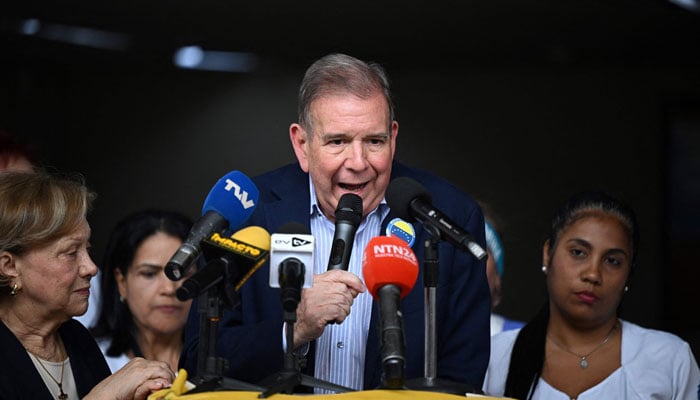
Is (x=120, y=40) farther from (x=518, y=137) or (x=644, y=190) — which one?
(x=644, y=190)

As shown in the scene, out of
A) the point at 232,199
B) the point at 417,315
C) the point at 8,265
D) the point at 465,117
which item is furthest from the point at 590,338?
the point at 465,117

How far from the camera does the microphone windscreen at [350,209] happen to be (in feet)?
9.11

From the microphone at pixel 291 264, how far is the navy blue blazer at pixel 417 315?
46 cm

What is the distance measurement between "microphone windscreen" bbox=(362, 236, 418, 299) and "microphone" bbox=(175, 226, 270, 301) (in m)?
0.24

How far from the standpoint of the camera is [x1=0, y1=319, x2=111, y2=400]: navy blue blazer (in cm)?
294

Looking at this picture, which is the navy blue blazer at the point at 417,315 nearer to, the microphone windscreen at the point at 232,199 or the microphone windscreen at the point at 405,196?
the microphone windscreen at the point at 232,199

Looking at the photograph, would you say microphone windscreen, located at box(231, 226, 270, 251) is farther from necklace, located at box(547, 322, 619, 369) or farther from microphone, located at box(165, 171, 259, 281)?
necklace, located at box(547, 322, 619, 369)

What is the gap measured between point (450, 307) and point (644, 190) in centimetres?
422

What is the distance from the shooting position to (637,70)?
7.08 m

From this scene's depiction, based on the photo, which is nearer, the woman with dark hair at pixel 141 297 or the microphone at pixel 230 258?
the microphone at pixel 230 258

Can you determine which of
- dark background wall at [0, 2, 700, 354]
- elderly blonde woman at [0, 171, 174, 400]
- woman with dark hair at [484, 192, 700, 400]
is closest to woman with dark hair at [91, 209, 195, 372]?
elderly blonde woman at [0, 171, 174, 400]

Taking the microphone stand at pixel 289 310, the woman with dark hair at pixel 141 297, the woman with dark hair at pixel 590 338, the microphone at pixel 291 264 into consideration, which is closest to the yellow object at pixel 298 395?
the microphone stand at pixel 289 310

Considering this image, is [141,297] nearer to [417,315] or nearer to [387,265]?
[417,315]

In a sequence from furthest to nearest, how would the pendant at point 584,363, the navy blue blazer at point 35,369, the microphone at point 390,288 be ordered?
the pendant at point 584,363
the navy blue blazer at point 35,369
the microphone at point 390,288
